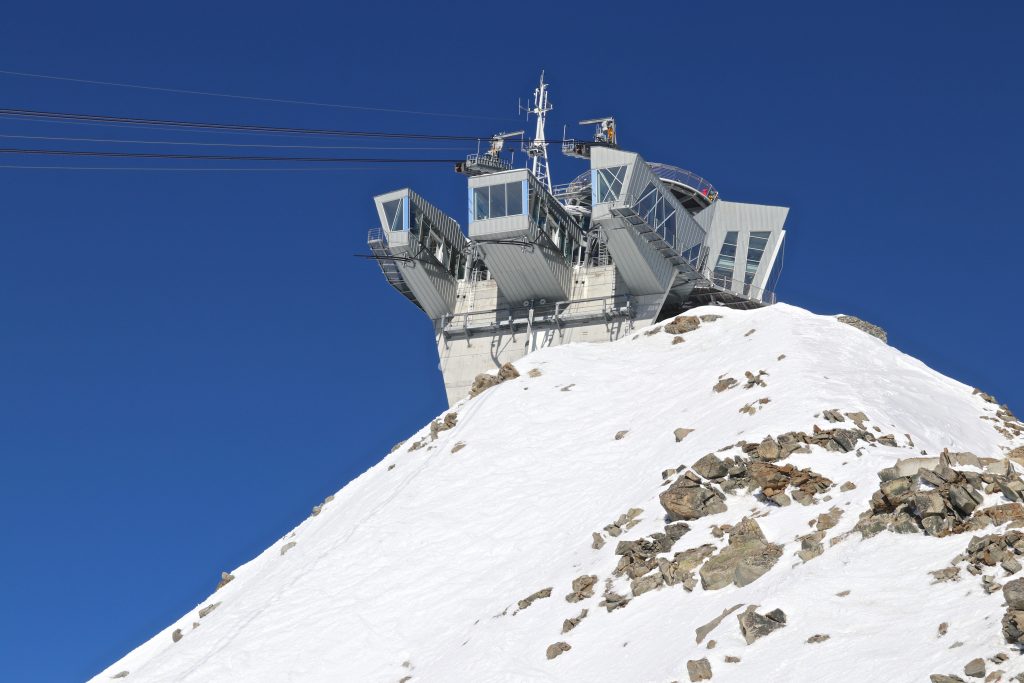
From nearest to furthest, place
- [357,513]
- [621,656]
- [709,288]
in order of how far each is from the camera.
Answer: [621,656], [357,513], [709,288]

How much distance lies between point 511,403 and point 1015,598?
102 ft

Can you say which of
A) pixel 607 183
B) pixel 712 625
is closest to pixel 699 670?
pixel 712 625

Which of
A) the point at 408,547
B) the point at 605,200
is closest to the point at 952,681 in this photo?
the point at 408,547

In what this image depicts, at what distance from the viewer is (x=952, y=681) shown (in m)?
20.6

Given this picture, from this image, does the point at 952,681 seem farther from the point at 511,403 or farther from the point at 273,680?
the point at 511,403

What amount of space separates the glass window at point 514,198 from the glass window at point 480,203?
1197mm

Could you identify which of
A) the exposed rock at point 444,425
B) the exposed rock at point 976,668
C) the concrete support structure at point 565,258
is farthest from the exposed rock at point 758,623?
the concrete support structure at point 565,258

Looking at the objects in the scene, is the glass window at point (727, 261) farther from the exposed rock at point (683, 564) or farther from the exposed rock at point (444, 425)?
the exposed rock at point (683, 564)

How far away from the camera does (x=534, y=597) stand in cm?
3347

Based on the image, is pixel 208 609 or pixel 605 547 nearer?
pixel 605 547

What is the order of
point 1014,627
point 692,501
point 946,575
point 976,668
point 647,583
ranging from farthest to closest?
point 692,501 → point 647,583 → point 946,575 → point 1014,627 → point 976,668

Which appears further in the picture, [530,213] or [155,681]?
[530,213]

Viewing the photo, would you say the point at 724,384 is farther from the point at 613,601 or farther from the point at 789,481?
the point at 613,601

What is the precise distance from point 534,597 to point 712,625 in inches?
304
